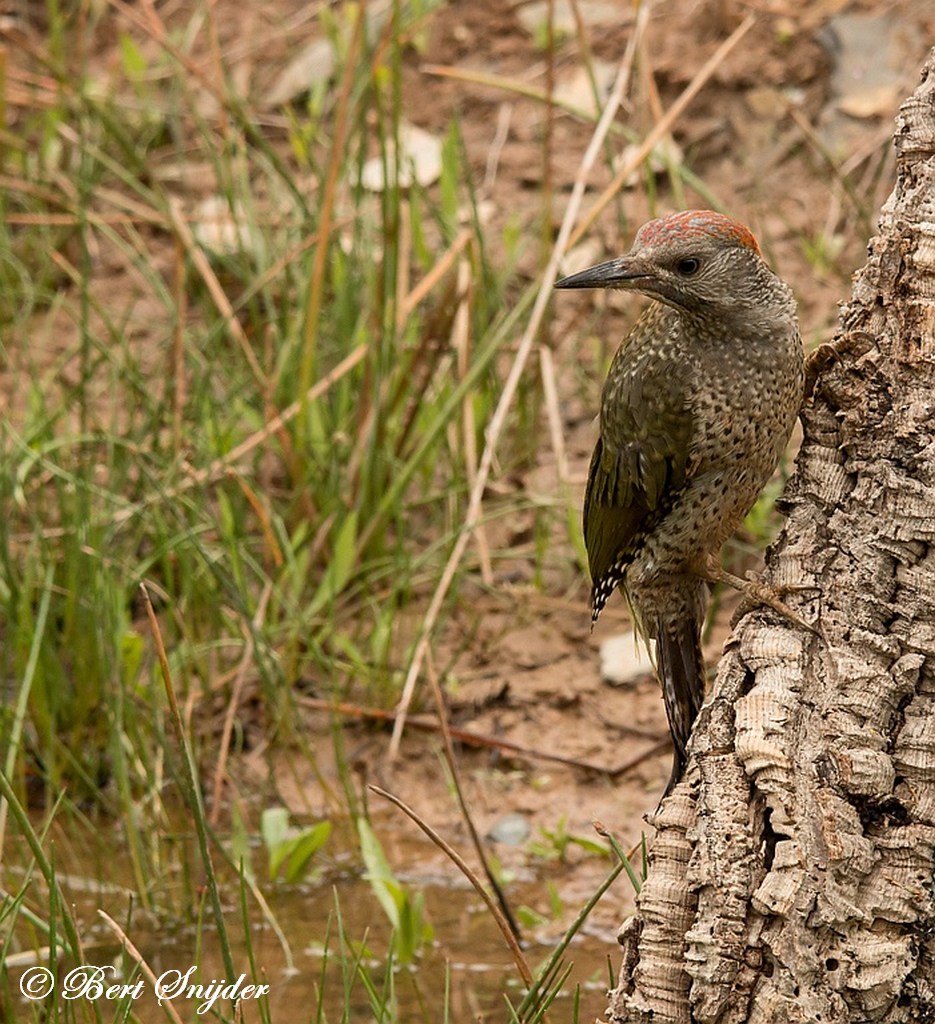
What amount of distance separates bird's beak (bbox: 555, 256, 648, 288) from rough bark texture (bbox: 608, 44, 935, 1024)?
1.57 ft

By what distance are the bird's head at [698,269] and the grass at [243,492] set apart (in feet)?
4.22

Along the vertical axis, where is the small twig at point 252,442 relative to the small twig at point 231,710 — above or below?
above

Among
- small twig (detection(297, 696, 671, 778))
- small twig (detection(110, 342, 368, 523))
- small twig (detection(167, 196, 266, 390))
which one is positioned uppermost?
small twig (detection(167, 196, 266, 390))

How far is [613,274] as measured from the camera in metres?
3.39

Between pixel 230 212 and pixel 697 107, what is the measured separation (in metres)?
2.04

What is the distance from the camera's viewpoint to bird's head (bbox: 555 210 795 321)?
3396mm

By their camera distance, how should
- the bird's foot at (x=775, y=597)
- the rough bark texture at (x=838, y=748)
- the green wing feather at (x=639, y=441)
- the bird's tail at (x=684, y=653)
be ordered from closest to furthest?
the rough bark texture at (x=838, y=748) → the bird's foot at (x=775, y=597) → the green wing feather at (x=639, y=441) → the bird's tail at (x=684, y=653)

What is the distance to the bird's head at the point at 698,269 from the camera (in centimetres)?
340

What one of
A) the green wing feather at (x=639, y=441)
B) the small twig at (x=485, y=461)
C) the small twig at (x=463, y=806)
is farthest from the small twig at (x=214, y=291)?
the green wing feather at (x=639, y=441)

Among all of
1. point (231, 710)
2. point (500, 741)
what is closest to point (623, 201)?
point (500, 741)

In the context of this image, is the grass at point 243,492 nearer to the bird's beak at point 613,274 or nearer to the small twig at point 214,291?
the small twig at point 214,291

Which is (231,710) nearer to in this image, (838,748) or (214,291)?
(214,291)

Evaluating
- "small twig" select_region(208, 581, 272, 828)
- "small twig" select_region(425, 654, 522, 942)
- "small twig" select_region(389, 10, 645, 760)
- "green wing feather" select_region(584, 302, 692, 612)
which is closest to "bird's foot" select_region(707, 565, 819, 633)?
"green wing feather" select_region(584, 302, 692, 612)

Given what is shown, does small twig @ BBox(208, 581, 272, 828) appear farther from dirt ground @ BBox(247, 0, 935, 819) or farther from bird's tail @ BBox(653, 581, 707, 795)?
bird's tail @ BBox(653, 581, 707, 795)
